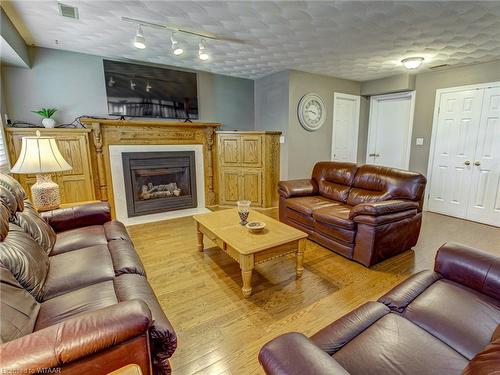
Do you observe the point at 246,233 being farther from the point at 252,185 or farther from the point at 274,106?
the point at 274,106

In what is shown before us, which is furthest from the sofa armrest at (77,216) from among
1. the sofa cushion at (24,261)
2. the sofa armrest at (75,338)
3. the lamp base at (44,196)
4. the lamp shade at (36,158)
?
the sofa armrest at (75,338)

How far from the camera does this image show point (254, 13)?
96.0 inches

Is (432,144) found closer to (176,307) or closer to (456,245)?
(456,245)

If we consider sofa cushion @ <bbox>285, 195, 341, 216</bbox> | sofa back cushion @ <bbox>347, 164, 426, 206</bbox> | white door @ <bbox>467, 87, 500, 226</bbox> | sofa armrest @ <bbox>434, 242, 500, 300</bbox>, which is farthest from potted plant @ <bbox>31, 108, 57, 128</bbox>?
white door @ <bbox>467, 87, 500, 226</bbox>

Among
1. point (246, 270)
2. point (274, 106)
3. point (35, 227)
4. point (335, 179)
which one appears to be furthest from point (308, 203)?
point (35, 227)

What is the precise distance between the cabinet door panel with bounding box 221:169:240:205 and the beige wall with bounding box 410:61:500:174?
129 inches

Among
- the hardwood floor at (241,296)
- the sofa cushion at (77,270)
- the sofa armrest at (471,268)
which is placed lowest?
the hardwood floor at (241,296)

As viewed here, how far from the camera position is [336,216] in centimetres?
279

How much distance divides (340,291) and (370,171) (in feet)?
5.78

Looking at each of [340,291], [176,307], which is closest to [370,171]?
[340,291]

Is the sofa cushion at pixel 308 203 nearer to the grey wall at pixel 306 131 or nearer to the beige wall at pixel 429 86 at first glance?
the grey wall at pixel 306 131

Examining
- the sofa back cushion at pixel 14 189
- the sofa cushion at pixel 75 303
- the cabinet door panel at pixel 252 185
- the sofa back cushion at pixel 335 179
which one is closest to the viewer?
the sofa cushion at pixel 75 303

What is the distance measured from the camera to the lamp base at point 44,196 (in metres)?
2.48

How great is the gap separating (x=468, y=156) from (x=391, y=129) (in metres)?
1.42
